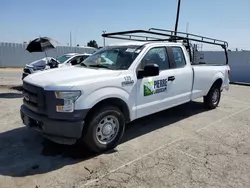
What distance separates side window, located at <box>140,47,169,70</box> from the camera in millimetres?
4945

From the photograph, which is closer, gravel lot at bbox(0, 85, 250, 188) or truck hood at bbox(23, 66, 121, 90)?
gravel lot at bbox(0, 85, 250, 188)

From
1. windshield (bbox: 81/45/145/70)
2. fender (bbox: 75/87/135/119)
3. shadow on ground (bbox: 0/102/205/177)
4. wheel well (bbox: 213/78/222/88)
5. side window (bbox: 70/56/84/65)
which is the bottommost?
shadow on ground (bbox: 0/102/205/177)

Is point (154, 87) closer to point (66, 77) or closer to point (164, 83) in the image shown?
point (164, 83)

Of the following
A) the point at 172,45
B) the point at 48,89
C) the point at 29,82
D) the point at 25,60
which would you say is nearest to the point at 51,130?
the point at 48,89

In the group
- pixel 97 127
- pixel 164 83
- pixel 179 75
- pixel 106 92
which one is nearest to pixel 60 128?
pixel 97 127

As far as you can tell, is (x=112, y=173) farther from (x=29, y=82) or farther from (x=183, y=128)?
(x=183, y=128)

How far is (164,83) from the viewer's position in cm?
521

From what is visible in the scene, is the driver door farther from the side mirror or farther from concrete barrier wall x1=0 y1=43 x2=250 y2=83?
concrete barrier wall x1=0 y1=43 x2=250 y2=83

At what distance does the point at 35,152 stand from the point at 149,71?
248cm

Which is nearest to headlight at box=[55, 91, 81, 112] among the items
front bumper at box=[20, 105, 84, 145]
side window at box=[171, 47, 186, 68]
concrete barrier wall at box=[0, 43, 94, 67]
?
front bumper at box=[20, 105, 84, 145]

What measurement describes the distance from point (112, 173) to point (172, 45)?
3398mm

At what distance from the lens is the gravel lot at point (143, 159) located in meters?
3.36

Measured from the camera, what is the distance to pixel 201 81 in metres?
6.53

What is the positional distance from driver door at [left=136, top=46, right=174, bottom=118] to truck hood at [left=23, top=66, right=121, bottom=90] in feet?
2.15
